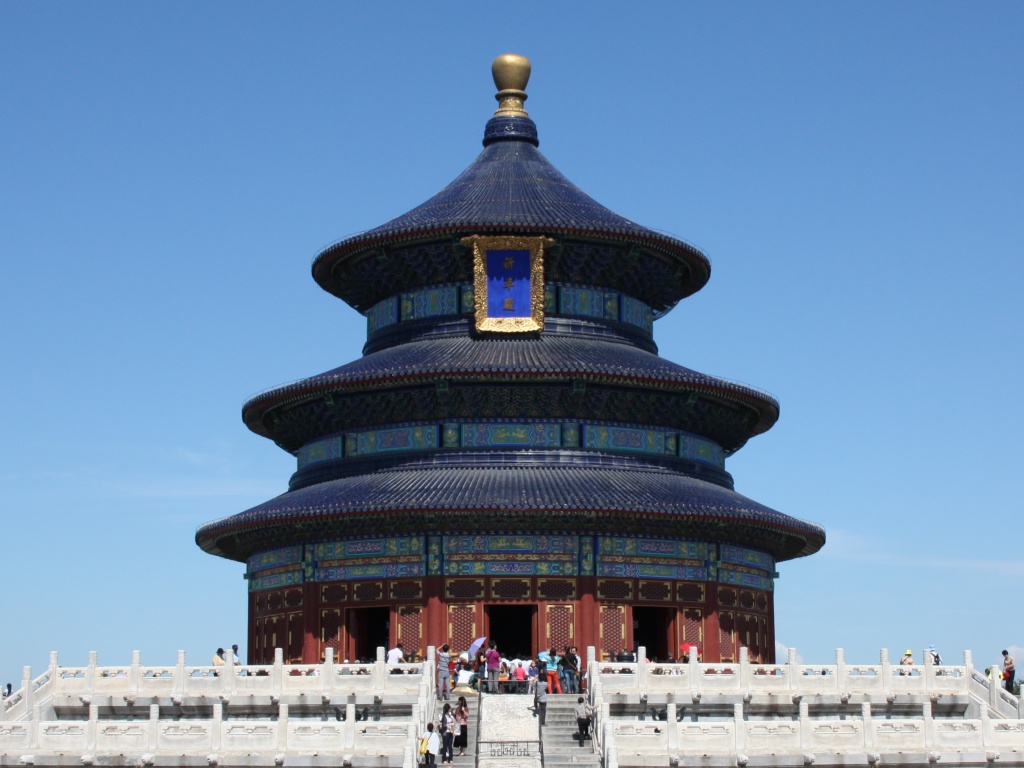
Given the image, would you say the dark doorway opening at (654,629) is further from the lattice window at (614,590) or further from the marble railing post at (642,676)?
the marble railing post at (642,676)

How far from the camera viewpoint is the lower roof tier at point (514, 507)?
172 ft

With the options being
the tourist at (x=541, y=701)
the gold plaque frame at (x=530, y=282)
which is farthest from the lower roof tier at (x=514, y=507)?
the tourist at (x=541, y=701)

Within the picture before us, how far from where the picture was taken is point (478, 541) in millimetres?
Result: 53750

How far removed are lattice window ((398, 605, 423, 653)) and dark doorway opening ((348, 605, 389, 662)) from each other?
100 centimetres

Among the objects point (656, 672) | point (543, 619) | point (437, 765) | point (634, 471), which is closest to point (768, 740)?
point (437, 765)

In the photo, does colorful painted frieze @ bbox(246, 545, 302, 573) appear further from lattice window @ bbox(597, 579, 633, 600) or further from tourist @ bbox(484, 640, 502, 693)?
tourist @ bbox(484, 640, 502, 693)

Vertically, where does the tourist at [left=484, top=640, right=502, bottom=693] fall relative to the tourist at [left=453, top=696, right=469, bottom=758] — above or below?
above

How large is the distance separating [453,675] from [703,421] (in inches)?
673

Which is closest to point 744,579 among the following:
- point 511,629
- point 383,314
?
point 511,629

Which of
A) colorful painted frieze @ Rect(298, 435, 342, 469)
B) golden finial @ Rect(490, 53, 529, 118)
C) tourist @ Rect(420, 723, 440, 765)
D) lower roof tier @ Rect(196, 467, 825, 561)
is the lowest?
tourist @ Rect(420, 723, 440, 765)

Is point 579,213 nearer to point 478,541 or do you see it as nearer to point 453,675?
point 478,541

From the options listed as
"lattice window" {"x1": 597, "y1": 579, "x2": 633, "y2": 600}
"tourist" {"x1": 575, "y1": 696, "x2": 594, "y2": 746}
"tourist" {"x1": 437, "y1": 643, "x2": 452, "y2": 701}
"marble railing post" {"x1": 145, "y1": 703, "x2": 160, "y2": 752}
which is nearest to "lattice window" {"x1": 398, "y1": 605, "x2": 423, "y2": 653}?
"lattice window" {"x1": 597, "y1": 579, "x2": 633, "y2": 600}

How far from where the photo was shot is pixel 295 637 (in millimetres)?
55812

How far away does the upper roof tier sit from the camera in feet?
193
